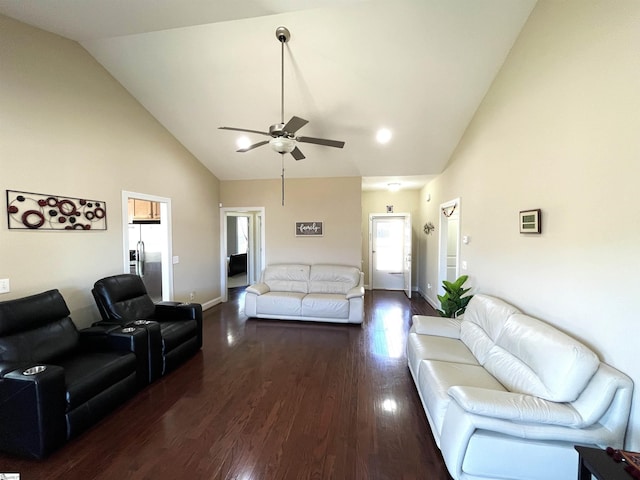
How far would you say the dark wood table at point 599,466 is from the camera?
114 cm

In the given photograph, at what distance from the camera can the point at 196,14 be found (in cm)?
229

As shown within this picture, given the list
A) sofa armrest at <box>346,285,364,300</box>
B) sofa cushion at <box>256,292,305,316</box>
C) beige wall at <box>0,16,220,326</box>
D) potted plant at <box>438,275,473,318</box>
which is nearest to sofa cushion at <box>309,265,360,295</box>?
sofa armrest at <box>346,285,364,300</box>

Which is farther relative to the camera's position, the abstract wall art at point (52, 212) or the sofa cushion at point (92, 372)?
the abstract wall art at point (52, 212)

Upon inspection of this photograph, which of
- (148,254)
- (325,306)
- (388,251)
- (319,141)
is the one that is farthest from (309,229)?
(148,254)

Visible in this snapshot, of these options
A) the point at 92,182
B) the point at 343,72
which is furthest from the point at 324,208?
the point at 92,182

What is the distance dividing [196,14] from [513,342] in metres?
3.69

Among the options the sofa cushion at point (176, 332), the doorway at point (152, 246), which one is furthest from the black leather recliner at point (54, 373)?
A: the doorway at point (152, 246)

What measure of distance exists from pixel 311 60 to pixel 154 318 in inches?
144

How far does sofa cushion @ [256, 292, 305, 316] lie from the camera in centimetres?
464

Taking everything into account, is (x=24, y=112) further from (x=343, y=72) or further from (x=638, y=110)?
(x=638, y=110)

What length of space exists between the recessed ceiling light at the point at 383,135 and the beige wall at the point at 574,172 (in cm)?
138

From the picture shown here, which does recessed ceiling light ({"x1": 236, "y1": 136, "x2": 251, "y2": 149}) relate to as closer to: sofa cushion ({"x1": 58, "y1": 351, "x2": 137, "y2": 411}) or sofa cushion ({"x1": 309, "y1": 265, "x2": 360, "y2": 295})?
sofa cushion ({"x1": 309, "y1": 265, "x2": 360, "y2": 295})

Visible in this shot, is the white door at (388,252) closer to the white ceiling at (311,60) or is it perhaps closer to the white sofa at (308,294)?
the white sofa at (308,294)

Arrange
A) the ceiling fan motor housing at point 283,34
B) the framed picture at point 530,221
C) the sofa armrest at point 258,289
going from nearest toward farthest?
1. the framed picture at point 530,221
2. the ceiling fan motor housing at point 283,34
3. the sofa armrest at point 258,289
